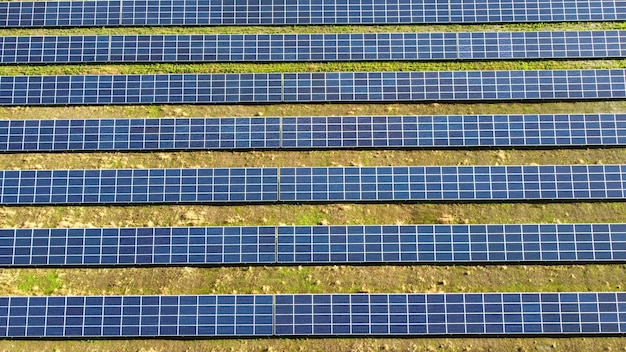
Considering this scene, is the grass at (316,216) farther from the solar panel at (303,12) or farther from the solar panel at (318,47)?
the solar panel at (303,12)

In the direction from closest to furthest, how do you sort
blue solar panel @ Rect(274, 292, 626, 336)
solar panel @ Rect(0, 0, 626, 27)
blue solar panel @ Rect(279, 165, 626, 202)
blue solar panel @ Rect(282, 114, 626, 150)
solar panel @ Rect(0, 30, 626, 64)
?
blue solar panel @ Rect(274, 292, 626, 336), blue solar panel @ Rect(279, 165, 626, 202), blue solar panel @ Rect(282, 114, 626, 150), solar panel @ Rect(0, 30, 626, 64), solar panel @ Rect(0, 0, 626, 27)

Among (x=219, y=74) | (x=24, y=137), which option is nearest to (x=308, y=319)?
(x=219, y=74)

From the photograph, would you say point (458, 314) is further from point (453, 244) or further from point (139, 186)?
point (139, 186)

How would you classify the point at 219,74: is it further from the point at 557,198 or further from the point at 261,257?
the point at 557,198

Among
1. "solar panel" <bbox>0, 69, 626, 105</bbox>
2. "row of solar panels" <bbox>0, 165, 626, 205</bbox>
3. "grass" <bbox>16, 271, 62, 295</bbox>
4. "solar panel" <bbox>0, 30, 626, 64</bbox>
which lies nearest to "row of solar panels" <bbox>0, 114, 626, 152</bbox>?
"solar panel" <bbox>0, 69, 626, 105</bbox>

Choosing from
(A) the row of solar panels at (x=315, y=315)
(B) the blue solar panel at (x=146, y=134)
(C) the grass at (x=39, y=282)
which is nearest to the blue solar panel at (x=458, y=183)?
(B) the blue solar panel at (x=146, y=134)

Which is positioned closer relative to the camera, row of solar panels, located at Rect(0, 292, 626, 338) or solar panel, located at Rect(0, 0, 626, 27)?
row of solar panels, located at Rect(0, 292, 626, 338)

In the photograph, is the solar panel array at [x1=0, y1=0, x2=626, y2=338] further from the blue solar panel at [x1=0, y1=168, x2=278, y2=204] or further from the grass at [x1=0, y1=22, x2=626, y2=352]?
the grass at [x1=0, y1=22, x2=626, y2=352]

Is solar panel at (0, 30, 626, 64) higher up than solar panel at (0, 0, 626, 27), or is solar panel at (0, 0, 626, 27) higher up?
solar panel at (0, 0, 626, 27)
